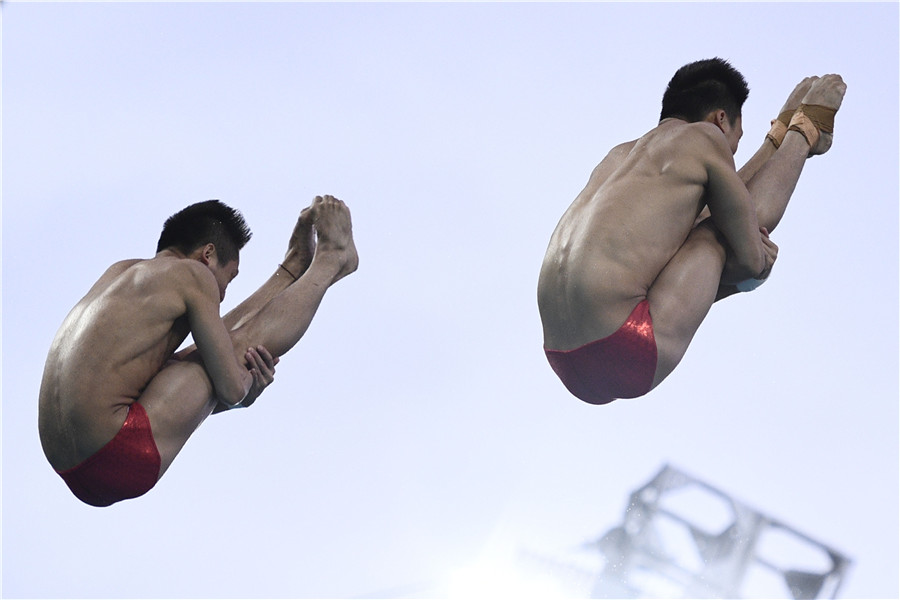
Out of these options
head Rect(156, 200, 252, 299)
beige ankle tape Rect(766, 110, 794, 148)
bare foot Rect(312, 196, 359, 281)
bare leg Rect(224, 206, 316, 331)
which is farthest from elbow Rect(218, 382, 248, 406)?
beige ankle tape Rect(766, 110, 794, 148)

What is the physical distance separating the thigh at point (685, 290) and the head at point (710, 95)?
34 cm

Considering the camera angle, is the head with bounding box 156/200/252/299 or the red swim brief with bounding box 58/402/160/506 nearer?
the red swim brief with bounding box 58/402/160/506

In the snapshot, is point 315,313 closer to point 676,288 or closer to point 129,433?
point 129,433

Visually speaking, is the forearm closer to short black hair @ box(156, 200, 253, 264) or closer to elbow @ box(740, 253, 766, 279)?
elbow @ box(740, 253, 766, 279)

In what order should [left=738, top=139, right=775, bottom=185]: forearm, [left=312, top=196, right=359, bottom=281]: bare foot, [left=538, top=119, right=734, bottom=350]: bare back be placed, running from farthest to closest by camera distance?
1. [left=312, top=196, right=359, bottom=281]: bare foot
2. [left=738, top=139, right=775, bottom=185]: forearm
3. [left=538, top=119, right=734, bottom=350]: bare back

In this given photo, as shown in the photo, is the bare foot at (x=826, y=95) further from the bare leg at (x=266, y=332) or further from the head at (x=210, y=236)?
the head at (x=210, y=236)

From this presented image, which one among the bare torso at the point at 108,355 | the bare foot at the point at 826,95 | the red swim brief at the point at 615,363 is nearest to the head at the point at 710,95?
the bare foot at the point at 826,95

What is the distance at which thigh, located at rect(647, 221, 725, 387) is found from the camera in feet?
8.75

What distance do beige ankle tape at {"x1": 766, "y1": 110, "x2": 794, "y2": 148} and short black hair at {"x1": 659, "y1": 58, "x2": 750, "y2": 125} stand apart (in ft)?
0.48

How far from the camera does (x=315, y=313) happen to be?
10.5 feet

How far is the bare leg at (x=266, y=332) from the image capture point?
287 centimetres

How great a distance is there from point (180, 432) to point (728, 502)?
17.3ft

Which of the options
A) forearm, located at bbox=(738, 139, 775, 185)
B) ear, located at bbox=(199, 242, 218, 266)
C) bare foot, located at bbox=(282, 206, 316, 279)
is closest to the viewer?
forearm, located at bbox=(738, 139, 775, 185)

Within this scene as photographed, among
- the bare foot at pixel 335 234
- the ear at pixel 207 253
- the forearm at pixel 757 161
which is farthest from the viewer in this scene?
the bare foot at pixel 335 234
